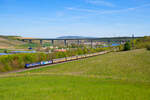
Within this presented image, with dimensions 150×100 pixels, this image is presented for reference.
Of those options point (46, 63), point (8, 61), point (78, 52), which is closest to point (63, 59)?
point (46, 63)

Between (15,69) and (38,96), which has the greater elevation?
(38,96)

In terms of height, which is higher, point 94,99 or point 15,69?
point 94,99

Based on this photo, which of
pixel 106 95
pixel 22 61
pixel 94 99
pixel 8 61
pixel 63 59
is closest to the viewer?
pixel 94 99

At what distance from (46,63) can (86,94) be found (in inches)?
1500

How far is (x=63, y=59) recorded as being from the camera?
188ft

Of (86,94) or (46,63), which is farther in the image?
(46,63)

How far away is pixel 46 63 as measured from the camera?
5038 cm

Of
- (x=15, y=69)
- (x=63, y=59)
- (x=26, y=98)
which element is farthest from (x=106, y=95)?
(x=63, y=59)

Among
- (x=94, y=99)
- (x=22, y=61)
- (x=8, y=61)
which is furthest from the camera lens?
(x=22, y=61)

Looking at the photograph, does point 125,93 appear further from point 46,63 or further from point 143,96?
point 46,63

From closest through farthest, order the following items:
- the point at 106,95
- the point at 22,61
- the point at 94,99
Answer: the point at 94,99, the point at 106,95, the point at 22,61

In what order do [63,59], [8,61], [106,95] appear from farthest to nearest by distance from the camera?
[63,59] < [8,61] < [106,95]

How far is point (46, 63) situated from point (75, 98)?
3885cm

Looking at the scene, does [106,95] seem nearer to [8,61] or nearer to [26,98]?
[26,98]
